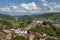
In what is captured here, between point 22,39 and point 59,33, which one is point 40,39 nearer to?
point 22,39

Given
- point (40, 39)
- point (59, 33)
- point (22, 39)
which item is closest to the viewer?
point (22, 39)

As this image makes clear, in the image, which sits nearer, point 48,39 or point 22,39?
point 22,39

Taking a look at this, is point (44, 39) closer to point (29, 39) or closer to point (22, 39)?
point (29, 39)

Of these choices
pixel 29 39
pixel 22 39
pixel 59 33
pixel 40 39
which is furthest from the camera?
pixel 59 33

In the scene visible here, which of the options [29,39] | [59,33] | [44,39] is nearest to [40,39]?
[44,39]

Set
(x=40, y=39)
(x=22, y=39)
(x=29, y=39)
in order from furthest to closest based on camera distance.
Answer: (x=40, y=39), (x=29, y=39), (x=22, y=39)

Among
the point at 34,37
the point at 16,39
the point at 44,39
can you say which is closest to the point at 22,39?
the point at 16,39

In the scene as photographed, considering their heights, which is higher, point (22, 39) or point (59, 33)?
point (22, 39)

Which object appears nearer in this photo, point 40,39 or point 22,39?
point 22,39

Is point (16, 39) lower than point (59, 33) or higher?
higher
